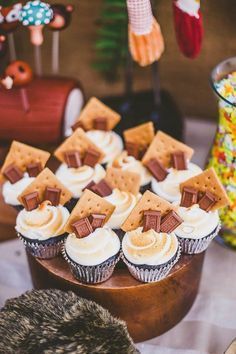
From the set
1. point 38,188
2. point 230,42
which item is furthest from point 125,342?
point 230,42

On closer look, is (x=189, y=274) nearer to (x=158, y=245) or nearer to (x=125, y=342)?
(x=158, y=245)

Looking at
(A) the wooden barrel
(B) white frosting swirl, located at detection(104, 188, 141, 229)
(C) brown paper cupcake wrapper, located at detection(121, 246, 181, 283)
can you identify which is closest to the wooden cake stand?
(C) brown paper cupcake wrapper, located at detection(121, 246, 181, 283)

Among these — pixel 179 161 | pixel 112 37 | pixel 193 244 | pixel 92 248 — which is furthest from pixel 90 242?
pixel 112 37

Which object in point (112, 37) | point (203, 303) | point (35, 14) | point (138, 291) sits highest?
point (35, 14)

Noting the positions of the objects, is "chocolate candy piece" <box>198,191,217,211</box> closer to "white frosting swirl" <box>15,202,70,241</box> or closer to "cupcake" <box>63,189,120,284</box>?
"cupcake" <box>63,189,120,284</box>

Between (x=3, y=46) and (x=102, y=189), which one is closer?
(x=102, y=189)

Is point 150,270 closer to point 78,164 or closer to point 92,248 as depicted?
point 92,248
